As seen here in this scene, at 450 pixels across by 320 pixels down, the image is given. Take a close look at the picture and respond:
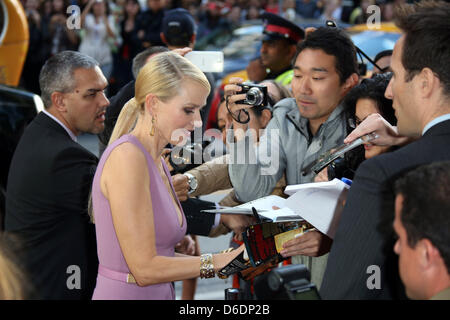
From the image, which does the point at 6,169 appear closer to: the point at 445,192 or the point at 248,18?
the point at 445,192

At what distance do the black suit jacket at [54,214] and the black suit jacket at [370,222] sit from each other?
145 cm

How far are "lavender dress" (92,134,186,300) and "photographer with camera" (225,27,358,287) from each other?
80 centimetres

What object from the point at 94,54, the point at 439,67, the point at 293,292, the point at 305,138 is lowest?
the point at 94,54

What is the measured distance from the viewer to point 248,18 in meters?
13.4

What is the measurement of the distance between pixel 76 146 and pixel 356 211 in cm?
157

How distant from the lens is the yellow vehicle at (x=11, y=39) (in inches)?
284

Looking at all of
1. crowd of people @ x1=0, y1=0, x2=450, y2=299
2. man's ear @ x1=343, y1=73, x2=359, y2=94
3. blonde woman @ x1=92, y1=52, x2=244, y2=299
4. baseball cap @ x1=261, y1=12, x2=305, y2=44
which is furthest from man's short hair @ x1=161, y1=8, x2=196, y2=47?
blonde woman @ x1=92, y1=52, x2=244, y2=299

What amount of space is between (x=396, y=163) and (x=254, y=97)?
1.45m

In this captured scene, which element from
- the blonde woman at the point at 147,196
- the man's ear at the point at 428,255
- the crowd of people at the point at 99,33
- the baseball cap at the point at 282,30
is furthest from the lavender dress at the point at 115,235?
the crowd of people at the point at 99,33

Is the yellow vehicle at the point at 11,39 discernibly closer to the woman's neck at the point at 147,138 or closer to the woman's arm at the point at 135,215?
the woman's neck at the point at 147,138

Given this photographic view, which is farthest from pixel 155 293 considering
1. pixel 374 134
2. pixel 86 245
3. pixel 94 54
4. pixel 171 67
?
pixel 94 54

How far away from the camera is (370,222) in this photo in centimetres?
168

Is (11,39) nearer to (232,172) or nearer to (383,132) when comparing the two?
(232,172)

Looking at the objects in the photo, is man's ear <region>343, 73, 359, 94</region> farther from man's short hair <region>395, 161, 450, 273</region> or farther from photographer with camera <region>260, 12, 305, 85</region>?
photographer with camera <region>260, 12, 305, 85</region>
